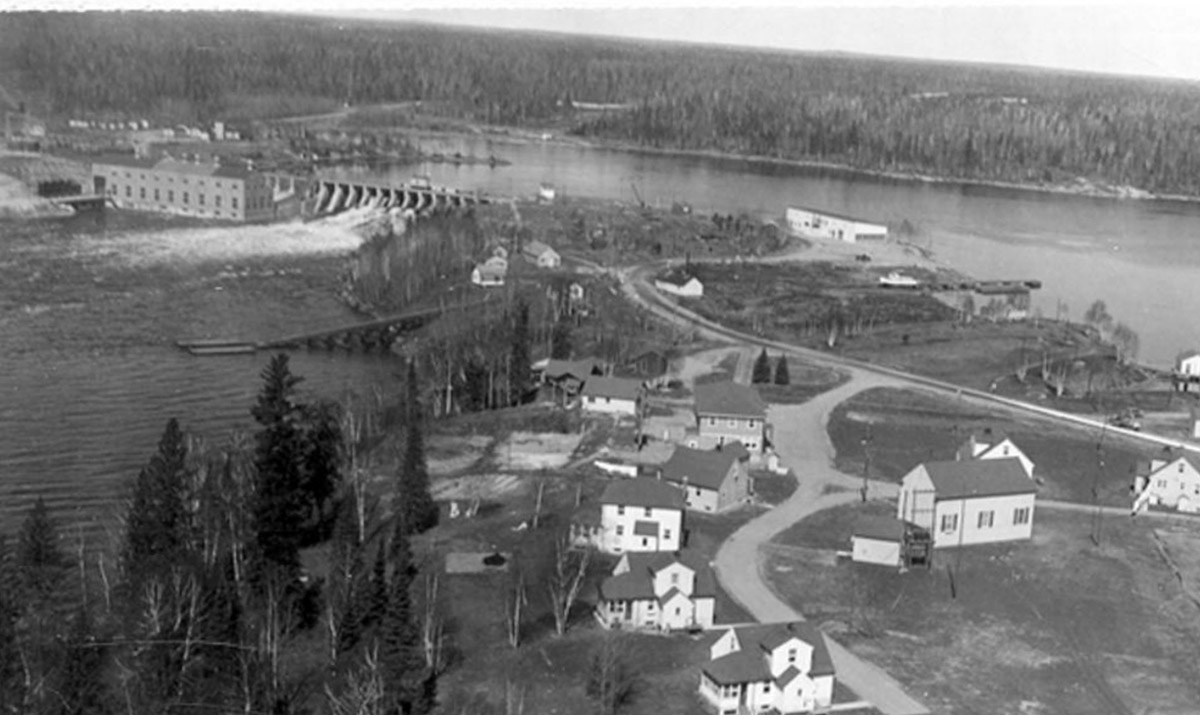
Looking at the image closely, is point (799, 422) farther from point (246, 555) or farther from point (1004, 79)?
point (1004, 79)

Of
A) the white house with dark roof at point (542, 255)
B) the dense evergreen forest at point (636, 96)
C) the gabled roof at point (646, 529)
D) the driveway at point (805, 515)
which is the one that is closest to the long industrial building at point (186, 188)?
the dense evergreen forest at point (636, 96)

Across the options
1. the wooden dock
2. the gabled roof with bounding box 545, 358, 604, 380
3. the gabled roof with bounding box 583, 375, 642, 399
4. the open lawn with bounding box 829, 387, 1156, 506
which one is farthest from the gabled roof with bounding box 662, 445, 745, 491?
the wooden dock

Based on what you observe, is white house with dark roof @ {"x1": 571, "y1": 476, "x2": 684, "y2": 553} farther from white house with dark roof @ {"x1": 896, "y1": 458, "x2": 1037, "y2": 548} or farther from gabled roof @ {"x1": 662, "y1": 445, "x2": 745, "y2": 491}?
white house with dark roof @ {"x1": 896, "y1": 458, "x2": 1037, "y2": 548}

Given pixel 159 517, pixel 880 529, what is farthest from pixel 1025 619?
pixel 159 517

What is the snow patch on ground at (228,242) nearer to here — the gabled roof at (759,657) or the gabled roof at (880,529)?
the gabled roof at (880,529)

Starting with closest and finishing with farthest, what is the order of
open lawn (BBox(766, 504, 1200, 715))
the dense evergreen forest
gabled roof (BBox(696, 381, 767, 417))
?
open lawn (BBox(766, 504, 1200, 715)) → gabled roof (BBox(696, 381, 767, 417)) → the dense evergreen forest

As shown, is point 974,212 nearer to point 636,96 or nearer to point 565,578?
point 636,96
